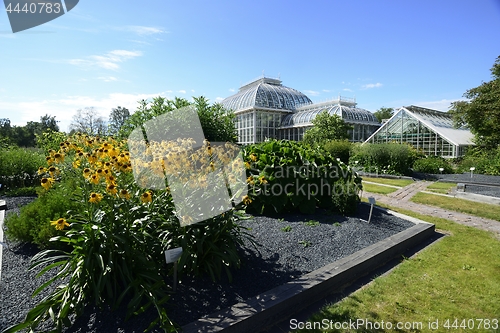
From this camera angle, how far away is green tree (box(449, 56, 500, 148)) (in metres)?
13.1

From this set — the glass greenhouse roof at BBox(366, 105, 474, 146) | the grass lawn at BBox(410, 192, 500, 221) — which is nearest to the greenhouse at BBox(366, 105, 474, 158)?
the glass greenhouse roof at BBox(366, 105, 474, 146)

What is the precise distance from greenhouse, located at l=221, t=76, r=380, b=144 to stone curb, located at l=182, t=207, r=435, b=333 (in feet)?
83.9

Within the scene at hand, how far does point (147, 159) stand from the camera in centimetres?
259

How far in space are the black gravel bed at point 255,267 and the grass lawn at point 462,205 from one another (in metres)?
2.63

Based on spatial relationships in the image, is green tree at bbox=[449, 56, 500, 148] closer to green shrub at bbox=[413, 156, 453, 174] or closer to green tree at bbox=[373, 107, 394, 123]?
green shrub at bbox=[413, 156, 453, 174]

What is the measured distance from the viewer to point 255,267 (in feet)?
9.32

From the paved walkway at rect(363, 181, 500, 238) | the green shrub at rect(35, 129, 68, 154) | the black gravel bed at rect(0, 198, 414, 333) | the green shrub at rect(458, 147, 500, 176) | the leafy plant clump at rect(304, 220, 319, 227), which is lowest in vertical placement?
the paved walkway at rect(363, 181, 500, 238)

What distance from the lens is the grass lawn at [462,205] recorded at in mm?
5806

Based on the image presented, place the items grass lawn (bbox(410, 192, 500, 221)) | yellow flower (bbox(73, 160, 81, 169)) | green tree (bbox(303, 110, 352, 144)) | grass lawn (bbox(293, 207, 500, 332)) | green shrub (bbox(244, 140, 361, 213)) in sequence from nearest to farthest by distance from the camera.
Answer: yellow flower (bbox(73, 160, 81, 169)) < grass lawn (bbox(293, 207, 500, 332)) < green shrub (bbox(244, 140, 361, 213)) < grass lawn (bbox(410, 192, 500, 221)) < green tree (bbox(303, 110, 352, 144))

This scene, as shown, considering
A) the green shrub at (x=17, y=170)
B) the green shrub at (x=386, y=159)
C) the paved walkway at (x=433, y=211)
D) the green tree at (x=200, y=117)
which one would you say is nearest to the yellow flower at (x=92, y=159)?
the green tree at (x=200, y=117)

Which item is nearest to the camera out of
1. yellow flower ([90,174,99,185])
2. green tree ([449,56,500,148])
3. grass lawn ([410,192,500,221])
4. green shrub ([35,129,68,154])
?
yellow flower ([90,174,99,185])

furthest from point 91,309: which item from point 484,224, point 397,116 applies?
point 397,116

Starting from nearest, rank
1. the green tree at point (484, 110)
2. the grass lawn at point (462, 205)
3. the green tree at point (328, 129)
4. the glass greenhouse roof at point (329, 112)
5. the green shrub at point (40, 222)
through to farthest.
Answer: the green shrub at point (40, 222)
the grass lawn at point (462, 205)
the green tree at point (484, 110)
the green tree at point (328, 129)
the glass greenhouse roof at point (329, 112)

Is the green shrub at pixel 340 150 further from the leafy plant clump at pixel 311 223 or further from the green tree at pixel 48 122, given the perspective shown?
the green tree at pixel 48 122
